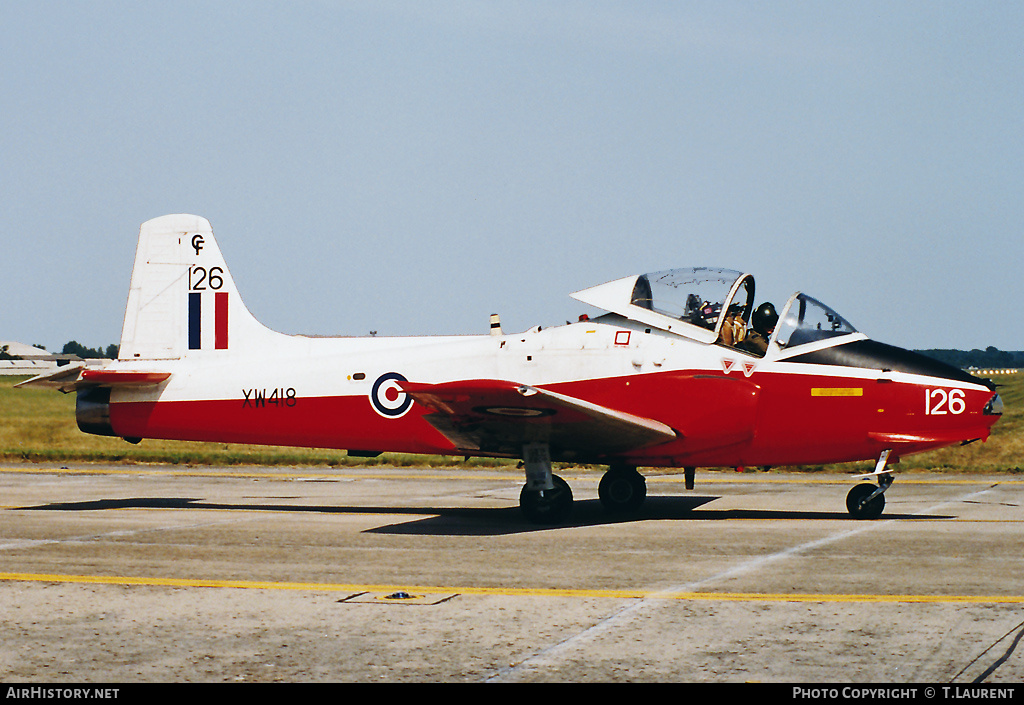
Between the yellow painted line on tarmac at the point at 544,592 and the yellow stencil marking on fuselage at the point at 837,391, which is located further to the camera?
the yellow stencil marking on fuselage at the point at 837,391

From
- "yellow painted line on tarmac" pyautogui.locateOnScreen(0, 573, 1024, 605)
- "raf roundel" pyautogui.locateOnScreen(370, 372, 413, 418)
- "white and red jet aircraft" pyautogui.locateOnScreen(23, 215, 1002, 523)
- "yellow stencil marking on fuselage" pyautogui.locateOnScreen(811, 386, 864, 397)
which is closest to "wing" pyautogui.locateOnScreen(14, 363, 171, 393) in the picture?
"white and red jet aircraft" pyautogui.locateOnScreen(23, 215, 1002, 523)

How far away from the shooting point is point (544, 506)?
13.1m

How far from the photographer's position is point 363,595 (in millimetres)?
8242

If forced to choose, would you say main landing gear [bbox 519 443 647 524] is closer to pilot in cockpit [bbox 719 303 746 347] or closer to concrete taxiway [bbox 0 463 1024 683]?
concrete taxiway [bbox 0 463 1024 683]

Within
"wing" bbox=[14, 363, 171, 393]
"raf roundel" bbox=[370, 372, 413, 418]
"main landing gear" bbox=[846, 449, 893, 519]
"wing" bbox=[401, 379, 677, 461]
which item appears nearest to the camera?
"wing" bbox=[401, 379, 677, 461]

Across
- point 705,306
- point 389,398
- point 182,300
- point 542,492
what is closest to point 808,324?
point 705,306

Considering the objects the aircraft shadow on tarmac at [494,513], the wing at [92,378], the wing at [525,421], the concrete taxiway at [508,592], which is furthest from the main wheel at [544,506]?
the wing at [92,378]

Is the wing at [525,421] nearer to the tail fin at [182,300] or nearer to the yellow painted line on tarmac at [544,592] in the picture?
the yellow painted line on tarmac at [544,592]

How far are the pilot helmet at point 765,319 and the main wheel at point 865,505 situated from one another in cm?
245

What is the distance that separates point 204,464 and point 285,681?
784 inches

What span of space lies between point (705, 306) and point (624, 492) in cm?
297

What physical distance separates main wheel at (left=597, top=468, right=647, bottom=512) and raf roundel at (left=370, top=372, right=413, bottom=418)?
3.03 metres

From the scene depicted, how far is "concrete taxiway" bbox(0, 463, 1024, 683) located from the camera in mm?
6055

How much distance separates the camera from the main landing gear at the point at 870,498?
13.0 m
